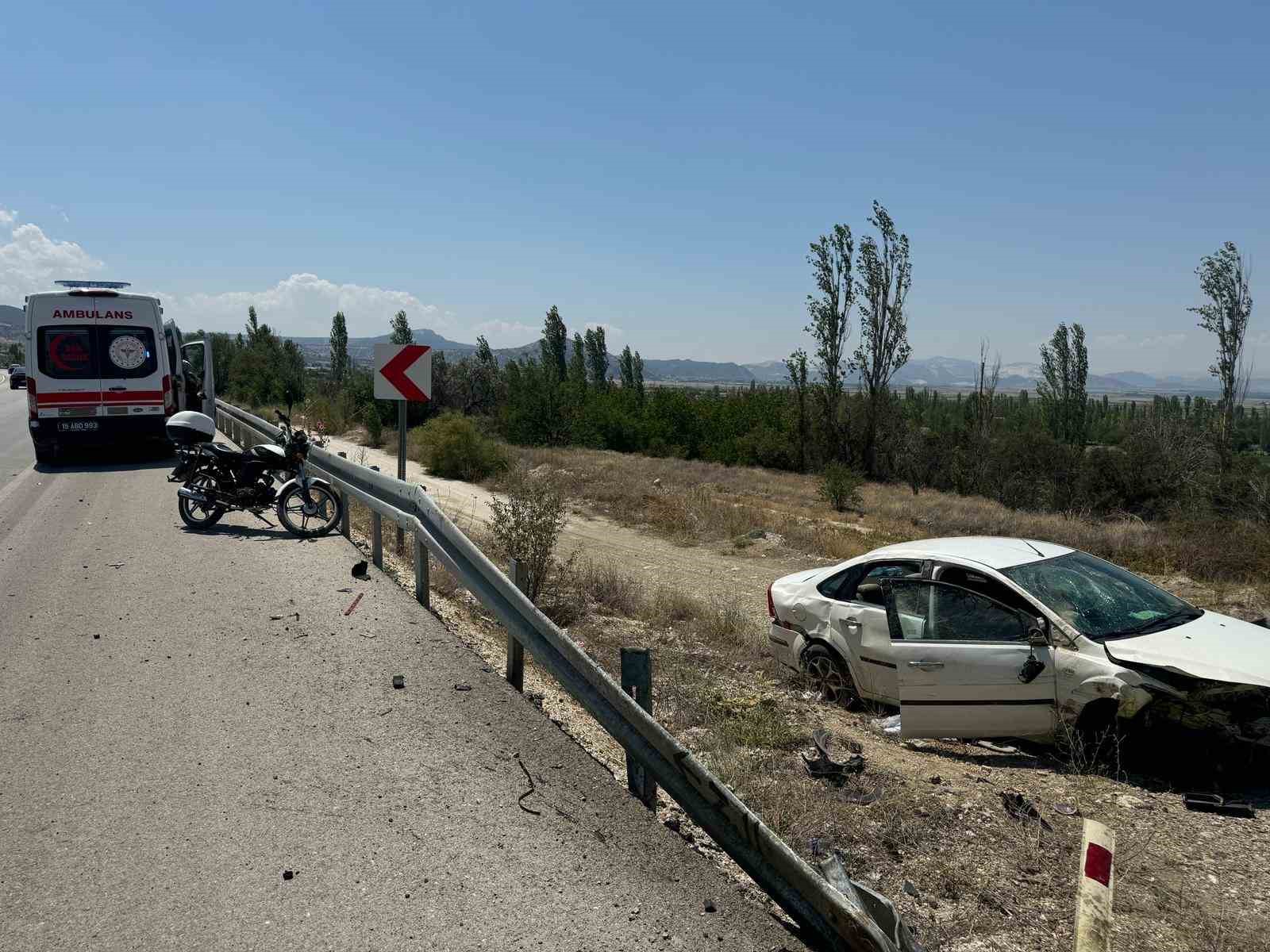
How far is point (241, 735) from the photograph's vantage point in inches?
200

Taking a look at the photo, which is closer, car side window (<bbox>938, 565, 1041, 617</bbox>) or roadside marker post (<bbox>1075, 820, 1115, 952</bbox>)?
roadside marker post (<bbox>1075, 820, 1115, 952</bbox>)

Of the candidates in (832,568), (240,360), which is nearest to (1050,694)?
(832,568)

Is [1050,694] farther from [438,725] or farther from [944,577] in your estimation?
[438,725]

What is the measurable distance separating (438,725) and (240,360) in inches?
2066

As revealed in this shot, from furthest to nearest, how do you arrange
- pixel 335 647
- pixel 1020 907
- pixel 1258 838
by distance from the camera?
pixel 335 647, pixel 1258 838, pixel 1020 907

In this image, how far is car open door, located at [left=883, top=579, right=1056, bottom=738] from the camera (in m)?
6.19

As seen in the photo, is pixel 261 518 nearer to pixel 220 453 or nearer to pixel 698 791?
pixel 220 453

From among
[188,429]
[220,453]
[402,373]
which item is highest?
[402,373]

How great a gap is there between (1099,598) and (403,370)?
7314 millimetres

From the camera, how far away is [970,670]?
6383mm

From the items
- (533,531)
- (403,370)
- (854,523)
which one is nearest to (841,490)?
(854,523)

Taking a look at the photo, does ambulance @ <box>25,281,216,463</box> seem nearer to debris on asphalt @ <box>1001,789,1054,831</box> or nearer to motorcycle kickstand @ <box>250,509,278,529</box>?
motorcycle kickstand @ <box>250,509,278,529</box>

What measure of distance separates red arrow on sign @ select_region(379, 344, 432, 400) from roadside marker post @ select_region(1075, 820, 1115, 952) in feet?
27.4

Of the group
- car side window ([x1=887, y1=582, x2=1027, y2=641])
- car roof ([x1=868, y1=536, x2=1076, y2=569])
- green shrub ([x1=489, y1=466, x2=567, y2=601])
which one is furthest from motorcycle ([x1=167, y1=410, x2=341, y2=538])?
car side window ([x1=887, y1=582, x2=1027, y2=641])
